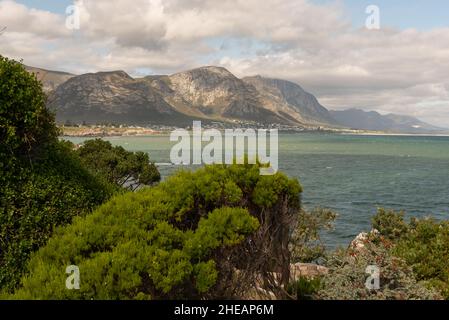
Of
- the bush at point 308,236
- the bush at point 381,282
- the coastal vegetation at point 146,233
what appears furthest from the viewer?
the bush at point 308,236

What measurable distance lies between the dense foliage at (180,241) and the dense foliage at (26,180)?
93 cm

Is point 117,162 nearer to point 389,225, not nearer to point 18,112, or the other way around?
point 389,225

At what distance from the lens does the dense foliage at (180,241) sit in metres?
7.39

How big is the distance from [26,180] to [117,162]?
108ft

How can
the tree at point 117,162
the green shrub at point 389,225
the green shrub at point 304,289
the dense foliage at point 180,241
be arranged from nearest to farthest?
the dense foliage at point 180,241 < the green shrub at point 304,289 < the green shrub at point 389,225 < the tree at point 117,162

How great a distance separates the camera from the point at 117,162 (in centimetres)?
4181

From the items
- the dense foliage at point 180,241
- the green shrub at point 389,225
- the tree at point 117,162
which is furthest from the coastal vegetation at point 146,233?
the tree at point 117,162

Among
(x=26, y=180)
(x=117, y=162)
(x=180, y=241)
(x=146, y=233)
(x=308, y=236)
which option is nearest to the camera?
(x=146, y=233)

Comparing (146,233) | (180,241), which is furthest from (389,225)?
(146,233)

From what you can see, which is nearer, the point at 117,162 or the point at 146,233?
the point at 146,233

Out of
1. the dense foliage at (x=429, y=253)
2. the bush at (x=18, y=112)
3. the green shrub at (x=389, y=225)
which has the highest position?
the bush at (x=18, y=112)

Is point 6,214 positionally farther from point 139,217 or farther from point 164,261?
point 164,261

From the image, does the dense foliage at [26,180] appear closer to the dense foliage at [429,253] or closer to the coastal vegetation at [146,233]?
the coastal vegetation at [146,233]
